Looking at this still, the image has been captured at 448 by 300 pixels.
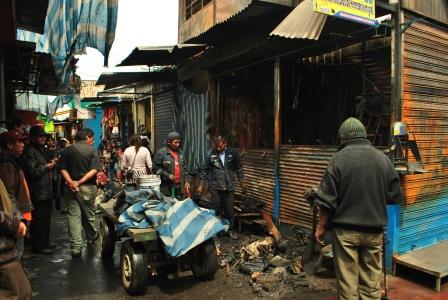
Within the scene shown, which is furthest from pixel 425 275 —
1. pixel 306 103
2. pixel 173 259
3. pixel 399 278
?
pixel 306 103

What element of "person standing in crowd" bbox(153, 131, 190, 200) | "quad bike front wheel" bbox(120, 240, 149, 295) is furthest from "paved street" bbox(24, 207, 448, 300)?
"person standing in crowd" bbox(153, 131, 190, 200)

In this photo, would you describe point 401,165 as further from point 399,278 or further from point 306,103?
point 306,103

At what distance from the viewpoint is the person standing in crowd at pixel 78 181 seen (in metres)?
6.44

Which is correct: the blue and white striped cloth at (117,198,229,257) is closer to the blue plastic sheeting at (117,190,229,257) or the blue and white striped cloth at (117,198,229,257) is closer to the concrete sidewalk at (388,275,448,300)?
the blue plastic sheeting at (117,190,229,257)

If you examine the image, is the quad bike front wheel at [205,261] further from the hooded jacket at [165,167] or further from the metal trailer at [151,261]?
the hooded jacket at [165,167]

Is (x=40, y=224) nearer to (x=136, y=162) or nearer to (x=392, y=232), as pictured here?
(x=136, y=162)

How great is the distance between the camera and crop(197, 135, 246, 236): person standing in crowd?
7348 millimetres

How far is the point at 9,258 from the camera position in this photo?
3131mm

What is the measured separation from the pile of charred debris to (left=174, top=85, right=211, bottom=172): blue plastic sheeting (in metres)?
3.55

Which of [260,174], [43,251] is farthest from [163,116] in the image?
[43,251]

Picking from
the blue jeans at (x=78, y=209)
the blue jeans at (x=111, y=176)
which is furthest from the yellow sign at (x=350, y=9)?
the blue jeans at (x=111, y=176)

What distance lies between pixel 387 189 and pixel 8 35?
729cm

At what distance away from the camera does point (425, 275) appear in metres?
5.43

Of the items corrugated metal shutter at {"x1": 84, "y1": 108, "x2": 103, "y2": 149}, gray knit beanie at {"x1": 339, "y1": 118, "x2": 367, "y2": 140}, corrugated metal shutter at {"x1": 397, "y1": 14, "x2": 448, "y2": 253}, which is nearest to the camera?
gray knit beanie at {"x1": 339, "y1": 118, "x2": 367, "y2": 140}
